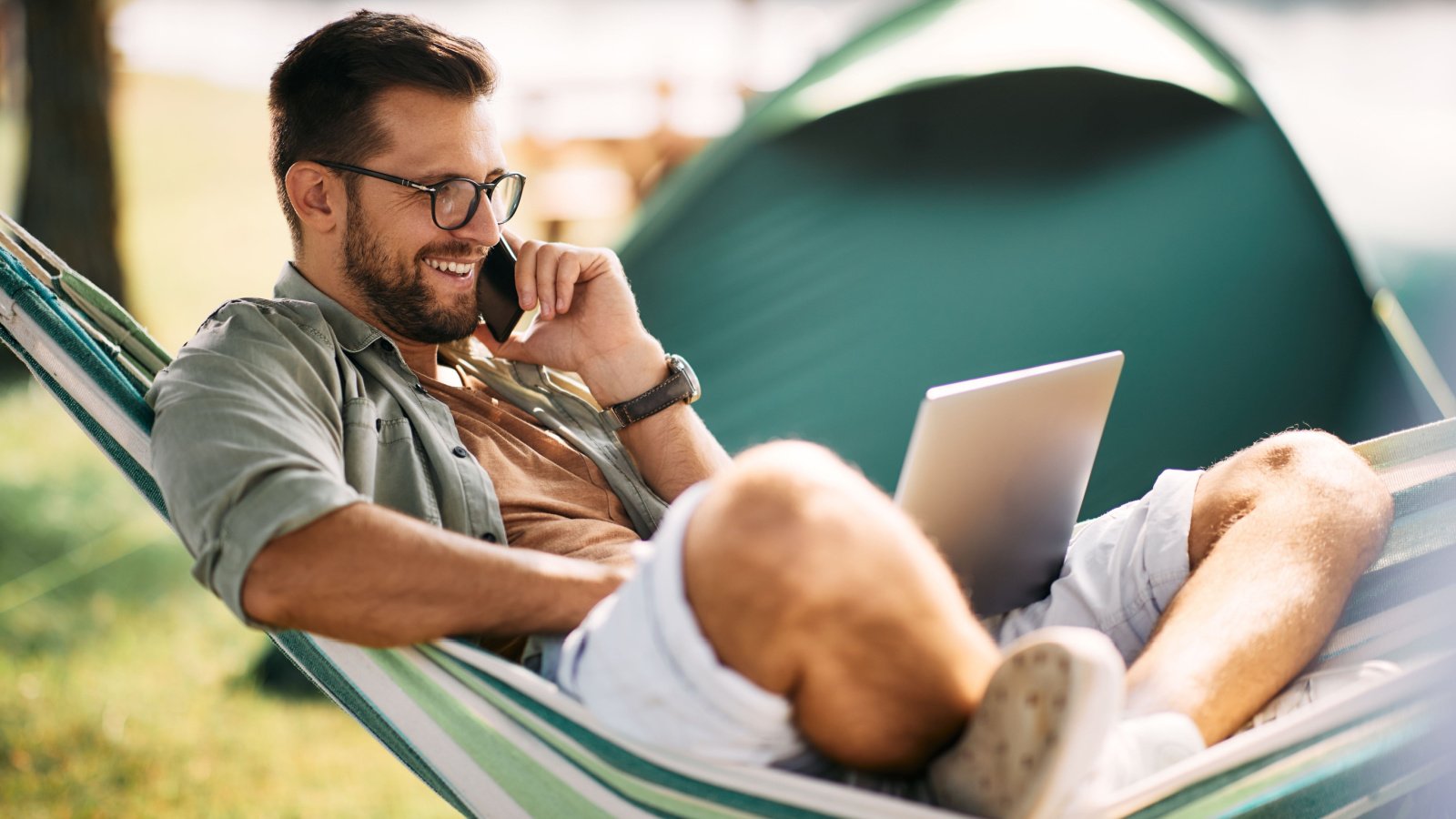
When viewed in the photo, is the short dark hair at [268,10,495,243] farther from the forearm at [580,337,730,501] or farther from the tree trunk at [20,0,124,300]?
the tree trunk at [20,0,124,300]

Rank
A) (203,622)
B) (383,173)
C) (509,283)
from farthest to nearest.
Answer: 1. (203,622)
2. (509,283)
3. (383,173)

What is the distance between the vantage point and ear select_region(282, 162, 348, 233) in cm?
164

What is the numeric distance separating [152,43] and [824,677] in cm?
1122

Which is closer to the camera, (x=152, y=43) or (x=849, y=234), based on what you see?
(x=849, y=234)

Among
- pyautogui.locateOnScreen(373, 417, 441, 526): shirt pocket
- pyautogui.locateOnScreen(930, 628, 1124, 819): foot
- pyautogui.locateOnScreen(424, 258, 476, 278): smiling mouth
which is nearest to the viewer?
pyautogui.locateOnScreen(930, 628, 1124, 819): foot

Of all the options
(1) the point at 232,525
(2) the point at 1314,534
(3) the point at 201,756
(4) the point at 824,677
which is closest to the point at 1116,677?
(4) the point at 824,677

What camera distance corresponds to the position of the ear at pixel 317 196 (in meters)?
1.64

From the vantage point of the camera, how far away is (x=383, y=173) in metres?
1.61

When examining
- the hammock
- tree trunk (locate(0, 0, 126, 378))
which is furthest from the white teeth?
tree trunk (locate(0, 0, 126, 378))

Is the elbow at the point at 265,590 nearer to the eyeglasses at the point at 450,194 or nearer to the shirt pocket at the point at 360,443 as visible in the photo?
the shirt pocket at the point at 360,443

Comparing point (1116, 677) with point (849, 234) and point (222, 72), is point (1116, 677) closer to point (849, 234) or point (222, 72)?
point (849, 234)

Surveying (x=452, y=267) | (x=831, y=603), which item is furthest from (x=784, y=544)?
(x=452, y=267)

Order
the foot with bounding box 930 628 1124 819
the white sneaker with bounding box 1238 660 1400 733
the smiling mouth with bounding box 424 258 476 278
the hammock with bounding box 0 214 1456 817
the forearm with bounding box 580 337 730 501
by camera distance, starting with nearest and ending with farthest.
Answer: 1. the foot with bounding box 930 628 1124 819
2. the hammock with bounding box 0 214 1456 817
3. the white sneaker with bounding box 1238 660 1400 733
4. the smiling mouth with bounding box 424 258 476 278
5. the forearm with bounding box 580 337 730 501

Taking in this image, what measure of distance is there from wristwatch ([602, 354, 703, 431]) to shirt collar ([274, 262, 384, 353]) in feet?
1.28
